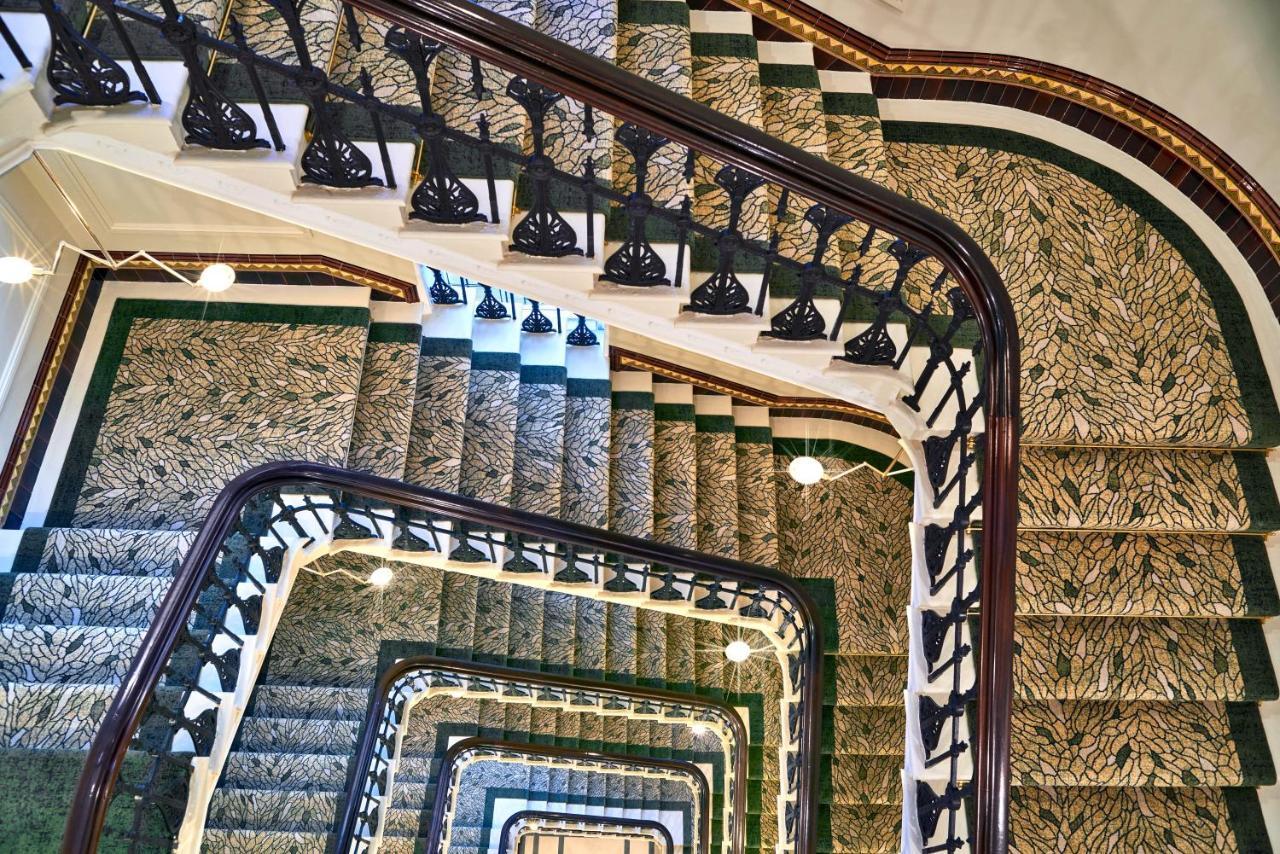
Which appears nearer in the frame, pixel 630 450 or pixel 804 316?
pixel 804 316

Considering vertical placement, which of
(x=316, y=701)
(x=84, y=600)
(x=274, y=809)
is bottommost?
(x=274, y=809)

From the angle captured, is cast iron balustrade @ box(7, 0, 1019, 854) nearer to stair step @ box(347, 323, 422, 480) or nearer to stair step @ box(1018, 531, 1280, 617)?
stair step @ box(1018, 531, 1280, 617)

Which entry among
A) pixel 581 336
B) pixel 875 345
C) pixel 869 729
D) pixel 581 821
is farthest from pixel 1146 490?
pixel 581 821

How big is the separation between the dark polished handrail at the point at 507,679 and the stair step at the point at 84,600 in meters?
1.33

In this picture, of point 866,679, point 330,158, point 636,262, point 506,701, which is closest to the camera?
point 330,158

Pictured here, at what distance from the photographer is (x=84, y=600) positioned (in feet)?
13.5

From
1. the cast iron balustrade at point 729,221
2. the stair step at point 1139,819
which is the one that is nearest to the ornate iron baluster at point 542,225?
the cast iron balustrade at point 729,221

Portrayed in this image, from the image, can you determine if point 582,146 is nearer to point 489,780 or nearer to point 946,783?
point 946,783

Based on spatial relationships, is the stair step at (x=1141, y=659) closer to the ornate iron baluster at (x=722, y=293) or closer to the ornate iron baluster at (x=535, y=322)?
the ornate iron baluster at (x=722, y=293)

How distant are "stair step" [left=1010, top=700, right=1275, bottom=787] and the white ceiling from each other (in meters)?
2.54

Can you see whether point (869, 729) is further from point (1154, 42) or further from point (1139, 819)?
point (1154, 42)

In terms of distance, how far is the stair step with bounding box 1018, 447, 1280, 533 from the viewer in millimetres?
4004

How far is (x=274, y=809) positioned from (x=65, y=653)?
153 cm

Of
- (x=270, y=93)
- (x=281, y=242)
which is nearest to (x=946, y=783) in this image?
(x=270, y=93)
